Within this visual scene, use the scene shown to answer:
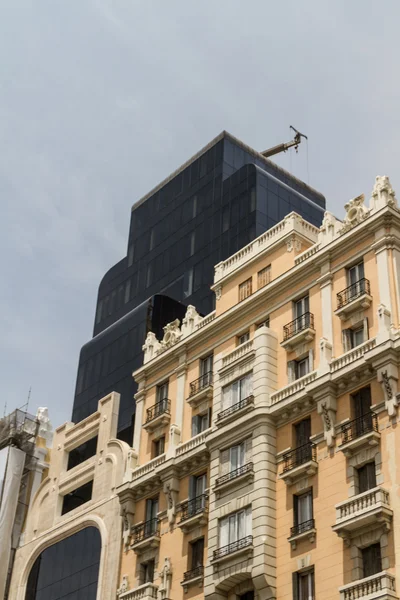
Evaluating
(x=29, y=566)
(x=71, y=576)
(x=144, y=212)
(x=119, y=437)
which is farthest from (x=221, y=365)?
(x=144, y=212)

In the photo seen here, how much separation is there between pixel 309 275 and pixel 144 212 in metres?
42.8

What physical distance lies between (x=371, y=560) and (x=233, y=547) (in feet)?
27.9

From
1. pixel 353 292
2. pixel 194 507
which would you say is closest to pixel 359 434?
pixel 353 292

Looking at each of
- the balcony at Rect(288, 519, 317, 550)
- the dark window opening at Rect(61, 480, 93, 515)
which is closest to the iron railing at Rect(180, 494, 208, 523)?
the balcony at Rect(288, 519, 317, 550)

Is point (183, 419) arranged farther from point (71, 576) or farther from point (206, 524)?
point (71, 576)

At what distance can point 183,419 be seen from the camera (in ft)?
200

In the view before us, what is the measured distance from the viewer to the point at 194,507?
56.0 m

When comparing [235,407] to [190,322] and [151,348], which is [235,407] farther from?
[151,348]

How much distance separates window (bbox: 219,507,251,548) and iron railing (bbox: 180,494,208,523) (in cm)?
280

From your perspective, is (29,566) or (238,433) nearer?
(238,433)

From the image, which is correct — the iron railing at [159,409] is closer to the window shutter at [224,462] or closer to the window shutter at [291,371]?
the window shutter at [224,462]

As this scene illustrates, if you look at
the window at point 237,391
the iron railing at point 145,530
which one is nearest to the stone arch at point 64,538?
the iron railing at point 145,530

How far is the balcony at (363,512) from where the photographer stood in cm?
4434

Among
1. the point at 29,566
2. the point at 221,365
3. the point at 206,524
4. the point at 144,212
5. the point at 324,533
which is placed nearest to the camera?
the point at 324,533
